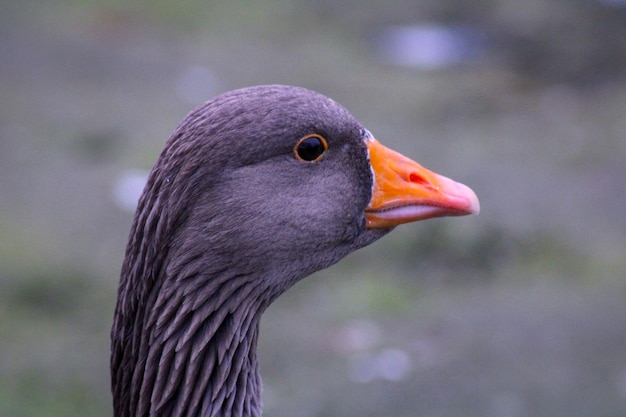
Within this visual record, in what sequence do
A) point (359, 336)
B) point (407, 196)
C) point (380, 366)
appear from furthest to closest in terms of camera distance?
point (359, 336), point (380, 366), point (407, 196)

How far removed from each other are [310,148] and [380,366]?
3.29 m

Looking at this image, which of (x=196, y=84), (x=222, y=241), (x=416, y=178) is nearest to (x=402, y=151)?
(x=196, y=84)

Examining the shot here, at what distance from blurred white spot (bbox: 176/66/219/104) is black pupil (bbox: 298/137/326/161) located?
6.09 metres

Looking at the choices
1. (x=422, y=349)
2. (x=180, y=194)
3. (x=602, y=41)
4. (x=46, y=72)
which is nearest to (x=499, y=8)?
(x=602, y=41)

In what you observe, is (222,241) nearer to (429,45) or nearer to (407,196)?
(407,196)

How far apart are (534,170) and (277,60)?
3.37 meters

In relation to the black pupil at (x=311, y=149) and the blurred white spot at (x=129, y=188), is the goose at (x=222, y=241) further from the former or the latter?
the blurred white spot at (x=129, y=188)

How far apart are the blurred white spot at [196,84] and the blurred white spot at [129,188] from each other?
1.53m

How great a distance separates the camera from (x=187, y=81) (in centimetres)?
995

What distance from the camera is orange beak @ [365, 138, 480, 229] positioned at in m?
3.67

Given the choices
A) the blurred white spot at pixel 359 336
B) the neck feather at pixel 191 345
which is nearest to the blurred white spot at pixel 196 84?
the blurred white spot at pixel 359 336

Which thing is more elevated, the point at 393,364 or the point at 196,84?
the point at 196,84

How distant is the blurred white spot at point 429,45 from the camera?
10.6 metres

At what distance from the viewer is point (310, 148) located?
11.6 ft
